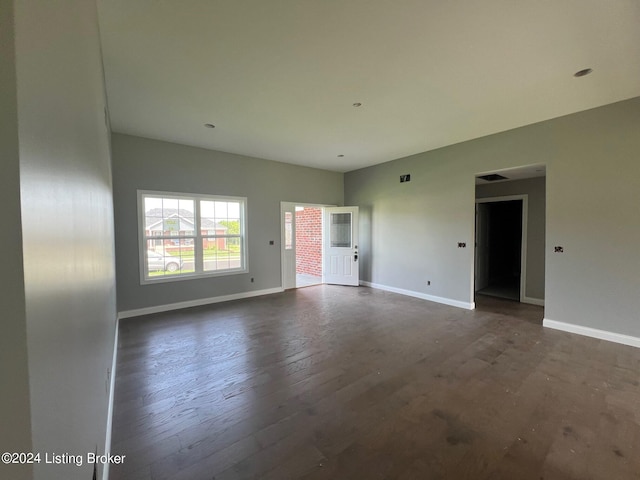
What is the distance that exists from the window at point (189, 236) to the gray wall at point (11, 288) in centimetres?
→ 472

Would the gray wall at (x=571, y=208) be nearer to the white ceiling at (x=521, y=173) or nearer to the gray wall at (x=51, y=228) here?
the white ceiling at (x=521, y=173)

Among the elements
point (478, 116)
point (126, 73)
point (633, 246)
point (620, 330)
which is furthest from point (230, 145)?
point (620, 330)

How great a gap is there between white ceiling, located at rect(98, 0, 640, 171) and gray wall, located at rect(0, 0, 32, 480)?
1.99 meters

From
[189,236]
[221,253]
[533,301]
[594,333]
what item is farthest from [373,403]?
[533,301]

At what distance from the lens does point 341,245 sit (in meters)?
6.67

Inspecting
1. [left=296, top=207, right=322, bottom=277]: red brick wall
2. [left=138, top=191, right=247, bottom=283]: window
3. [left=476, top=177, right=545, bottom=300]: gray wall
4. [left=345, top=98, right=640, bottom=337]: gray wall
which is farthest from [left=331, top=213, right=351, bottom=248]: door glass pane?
[left=476, top=177, right=545, bottom=300]: gray wall

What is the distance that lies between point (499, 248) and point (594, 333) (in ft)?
13.8

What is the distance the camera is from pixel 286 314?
14.6 ft

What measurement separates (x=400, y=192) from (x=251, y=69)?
408 centimetres

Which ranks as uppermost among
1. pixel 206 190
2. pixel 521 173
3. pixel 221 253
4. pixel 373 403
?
pixel 521 173

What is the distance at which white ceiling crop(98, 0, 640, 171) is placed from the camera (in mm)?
1895

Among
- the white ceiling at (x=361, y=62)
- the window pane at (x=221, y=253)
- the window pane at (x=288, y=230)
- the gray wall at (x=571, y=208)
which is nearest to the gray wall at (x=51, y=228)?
the white ceiling at (x=361, y=62)

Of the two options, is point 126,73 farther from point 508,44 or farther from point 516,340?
point 516,340

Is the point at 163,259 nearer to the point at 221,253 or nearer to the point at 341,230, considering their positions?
the point at 221,253
